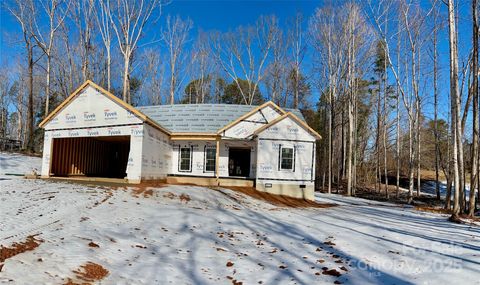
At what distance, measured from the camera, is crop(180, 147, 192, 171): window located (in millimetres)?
19031

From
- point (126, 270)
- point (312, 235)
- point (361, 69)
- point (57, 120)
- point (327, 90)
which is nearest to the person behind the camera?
point (126, 270)

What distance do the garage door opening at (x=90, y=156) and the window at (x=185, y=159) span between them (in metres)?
3.15

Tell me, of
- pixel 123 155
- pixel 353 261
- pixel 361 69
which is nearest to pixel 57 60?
pixel 123 155

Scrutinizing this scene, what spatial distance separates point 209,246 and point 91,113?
37.3ft

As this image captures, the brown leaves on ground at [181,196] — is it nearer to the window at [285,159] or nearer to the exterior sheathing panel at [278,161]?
the exterior sheathing panel at [278,161]

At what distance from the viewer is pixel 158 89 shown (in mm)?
42250

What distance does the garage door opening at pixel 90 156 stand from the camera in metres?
16.8

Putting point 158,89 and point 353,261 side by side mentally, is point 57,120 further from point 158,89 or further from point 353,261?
point 158,89

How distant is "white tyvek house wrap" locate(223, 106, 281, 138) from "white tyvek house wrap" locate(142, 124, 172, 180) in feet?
10.8

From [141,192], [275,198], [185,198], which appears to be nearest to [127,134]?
[141,192]

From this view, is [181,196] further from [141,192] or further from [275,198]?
[275,198]

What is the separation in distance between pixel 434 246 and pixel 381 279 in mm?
2684

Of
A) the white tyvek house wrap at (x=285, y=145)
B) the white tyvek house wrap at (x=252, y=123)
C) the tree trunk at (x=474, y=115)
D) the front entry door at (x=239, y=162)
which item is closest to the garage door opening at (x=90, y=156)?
the white tyvek house wrap at (x=252, y=123)

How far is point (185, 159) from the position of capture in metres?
19.1
